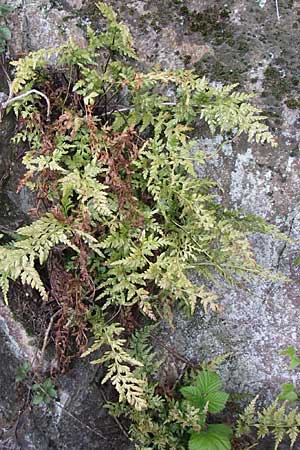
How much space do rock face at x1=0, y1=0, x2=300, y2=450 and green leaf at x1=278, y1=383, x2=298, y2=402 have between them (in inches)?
6.3

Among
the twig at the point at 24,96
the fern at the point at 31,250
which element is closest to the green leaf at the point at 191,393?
the fern at the point at 31,250

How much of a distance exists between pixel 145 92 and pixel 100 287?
4.01 ft

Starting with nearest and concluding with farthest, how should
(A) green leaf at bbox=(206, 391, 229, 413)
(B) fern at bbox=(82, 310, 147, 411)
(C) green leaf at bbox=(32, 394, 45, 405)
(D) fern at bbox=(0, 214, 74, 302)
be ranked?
(D) fern at bbox=(0, 214, 74, 302) → (B) fern at bbox=(82, 310, 147, 411) → (A) green leaf at bbox=(206, 391, 229, 413) → (C) green leaf at bbox=(32, 394, 45, 405)

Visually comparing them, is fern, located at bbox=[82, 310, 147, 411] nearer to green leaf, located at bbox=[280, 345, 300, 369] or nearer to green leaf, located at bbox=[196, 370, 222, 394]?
green leaf, located at bbox=[196, 370, 222, 394]

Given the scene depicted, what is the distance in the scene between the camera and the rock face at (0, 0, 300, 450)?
10.4ft

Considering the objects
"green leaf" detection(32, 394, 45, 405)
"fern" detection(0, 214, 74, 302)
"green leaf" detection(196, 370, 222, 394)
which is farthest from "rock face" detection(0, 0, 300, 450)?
"fern" detection(0, 214, 74, 302)

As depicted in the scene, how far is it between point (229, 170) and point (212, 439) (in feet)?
5.28

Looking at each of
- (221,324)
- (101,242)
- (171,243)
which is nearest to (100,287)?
(101,242)

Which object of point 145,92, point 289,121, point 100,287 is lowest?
point 100,287

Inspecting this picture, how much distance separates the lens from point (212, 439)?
2980 millimetres

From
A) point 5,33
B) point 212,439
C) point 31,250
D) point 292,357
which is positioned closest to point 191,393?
point 212,439

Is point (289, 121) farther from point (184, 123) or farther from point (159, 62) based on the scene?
point (159, 62)

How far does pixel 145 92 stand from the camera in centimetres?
316

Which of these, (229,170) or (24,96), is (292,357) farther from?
(24,96)
